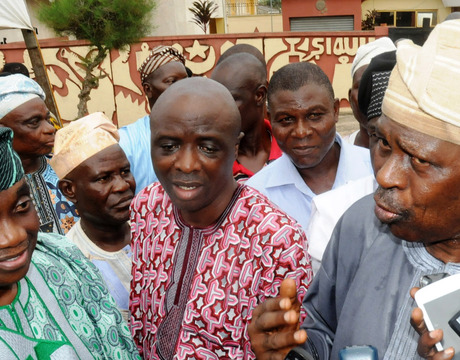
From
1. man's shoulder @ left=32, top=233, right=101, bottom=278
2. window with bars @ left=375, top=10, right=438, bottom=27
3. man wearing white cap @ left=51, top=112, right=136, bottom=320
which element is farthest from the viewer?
window with bars @ left=375, top=10, right=438, bottom=27

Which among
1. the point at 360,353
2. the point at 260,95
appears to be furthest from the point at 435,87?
the point at 260,95

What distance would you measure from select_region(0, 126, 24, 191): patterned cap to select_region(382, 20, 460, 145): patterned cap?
1.05 meters

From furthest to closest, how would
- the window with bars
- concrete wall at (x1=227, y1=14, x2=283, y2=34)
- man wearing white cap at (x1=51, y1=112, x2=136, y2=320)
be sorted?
concrete wall at (x1=227, y1=14, x2=283, y2=34) < the window with bars < man wearing white cap at (x1=51, y1=112, x2=136, y2=320)

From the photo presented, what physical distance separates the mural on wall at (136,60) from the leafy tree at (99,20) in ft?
3.73

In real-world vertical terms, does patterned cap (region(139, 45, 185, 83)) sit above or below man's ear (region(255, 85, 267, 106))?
above

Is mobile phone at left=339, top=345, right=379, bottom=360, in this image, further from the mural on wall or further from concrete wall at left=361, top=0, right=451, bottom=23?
concrete wall at left=361, top=0, right=451, bottom=23

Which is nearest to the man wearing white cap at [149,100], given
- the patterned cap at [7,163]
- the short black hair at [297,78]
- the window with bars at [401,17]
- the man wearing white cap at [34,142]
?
the man wearing white cap at [34,142]

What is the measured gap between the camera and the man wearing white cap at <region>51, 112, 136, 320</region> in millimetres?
2486

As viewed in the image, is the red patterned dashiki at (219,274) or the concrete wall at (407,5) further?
the concrete wall at (407,5)

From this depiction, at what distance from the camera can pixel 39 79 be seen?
6.67 metres

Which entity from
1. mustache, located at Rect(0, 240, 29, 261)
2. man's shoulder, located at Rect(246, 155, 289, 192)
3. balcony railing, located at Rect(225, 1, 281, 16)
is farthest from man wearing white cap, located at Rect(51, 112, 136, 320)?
balcony railing, located at Rect(225, 1, 281, 16)

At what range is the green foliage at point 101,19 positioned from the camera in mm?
8609

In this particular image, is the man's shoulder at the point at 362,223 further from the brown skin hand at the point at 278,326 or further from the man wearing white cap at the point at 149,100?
the man wearing white cap at the point at 149,100

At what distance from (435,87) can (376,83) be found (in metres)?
0.99
